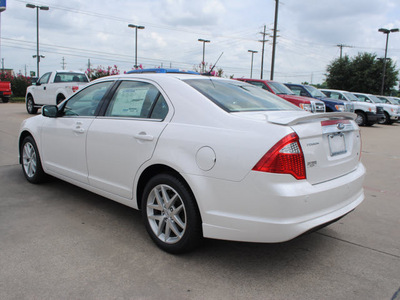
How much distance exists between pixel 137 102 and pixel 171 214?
1205 millimetres

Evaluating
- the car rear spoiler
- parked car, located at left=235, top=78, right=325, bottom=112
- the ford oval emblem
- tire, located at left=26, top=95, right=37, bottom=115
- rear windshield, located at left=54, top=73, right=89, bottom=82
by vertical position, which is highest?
rear windshield, located at left=54, top=73, right=89, bottom=82

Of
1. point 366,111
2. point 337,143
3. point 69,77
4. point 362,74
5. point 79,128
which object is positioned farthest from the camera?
point 362,74

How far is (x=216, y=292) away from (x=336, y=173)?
1.34 m

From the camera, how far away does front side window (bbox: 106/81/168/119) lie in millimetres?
3371

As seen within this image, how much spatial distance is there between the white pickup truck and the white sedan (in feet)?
34.8

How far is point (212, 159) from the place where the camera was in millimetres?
2740

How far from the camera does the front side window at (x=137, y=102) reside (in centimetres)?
337

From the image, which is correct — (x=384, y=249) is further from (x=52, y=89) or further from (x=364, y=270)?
(x=52, y=89)

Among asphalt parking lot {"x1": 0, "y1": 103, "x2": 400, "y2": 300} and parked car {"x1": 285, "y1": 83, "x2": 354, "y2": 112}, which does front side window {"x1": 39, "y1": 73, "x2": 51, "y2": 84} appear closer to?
parked car {"x1": 285, "y1": 83, "x2": 354, "y2": 112}

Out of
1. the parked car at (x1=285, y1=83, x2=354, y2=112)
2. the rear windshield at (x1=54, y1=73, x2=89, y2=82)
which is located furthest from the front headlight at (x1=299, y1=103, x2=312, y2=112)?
the rear windshield at (x1=54, y1=73, x2=89, y2=82)

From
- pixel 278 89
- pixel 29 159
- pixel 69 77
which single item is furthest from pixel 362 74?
pixel 29 159

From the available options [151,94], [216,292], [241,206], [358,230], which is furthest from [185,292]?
[358,230]

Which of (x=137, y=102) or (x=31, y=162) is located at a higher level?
(x=137, y=102)

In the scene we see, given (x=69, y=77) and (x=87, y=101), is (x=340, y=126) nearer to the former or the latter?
(x=87, y=101)
